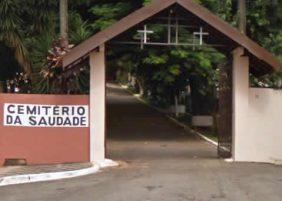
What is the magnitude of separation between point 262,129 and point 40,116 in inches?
220

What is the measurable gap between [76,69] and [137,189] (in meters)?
5.83

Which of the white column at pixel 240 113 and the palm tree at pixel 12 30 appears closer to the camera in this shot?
the white column at pixel 240 113

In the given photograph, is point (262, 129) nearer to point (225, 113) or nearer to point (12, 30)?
point (225, 113)

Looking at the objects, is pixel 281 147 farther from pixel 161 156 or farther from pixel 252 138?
pixel 161 156

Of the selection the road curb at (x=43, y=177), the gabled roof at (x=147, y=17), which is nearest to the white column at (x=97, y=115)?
the gabled roof at (x=147, y=17)

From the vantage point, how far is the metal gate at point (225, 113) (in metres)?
17.9

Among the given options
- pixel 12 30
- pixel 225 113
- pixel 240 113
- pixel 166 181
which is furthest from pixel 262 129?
pixel 12 30

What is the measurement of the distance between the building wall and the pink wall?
13.2ft

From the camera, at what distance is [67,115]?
54.7 feet

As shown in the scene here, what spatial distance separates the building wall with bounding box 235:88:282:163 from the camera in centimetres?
1742

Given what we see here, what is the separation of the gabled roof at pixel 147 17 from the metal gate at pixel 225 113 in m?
1.47

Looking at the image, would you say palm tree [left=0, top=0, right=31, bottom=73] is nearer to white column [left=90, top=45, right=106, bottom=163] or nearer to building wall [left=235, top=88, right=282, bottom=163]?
white column [left=90, top=45, right=106, bottom=163]

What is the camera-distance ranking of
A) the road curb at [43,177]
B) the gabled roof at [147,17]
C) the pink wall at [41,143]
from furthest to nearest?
the pink wall at [41,143] → the gabled roof at [147,17] → the road curb at [43,177]

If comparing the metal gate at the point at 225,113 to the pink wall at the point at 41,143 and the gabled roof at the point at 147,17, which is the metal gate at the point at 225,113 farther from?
the pink wall at the point at 41,143
